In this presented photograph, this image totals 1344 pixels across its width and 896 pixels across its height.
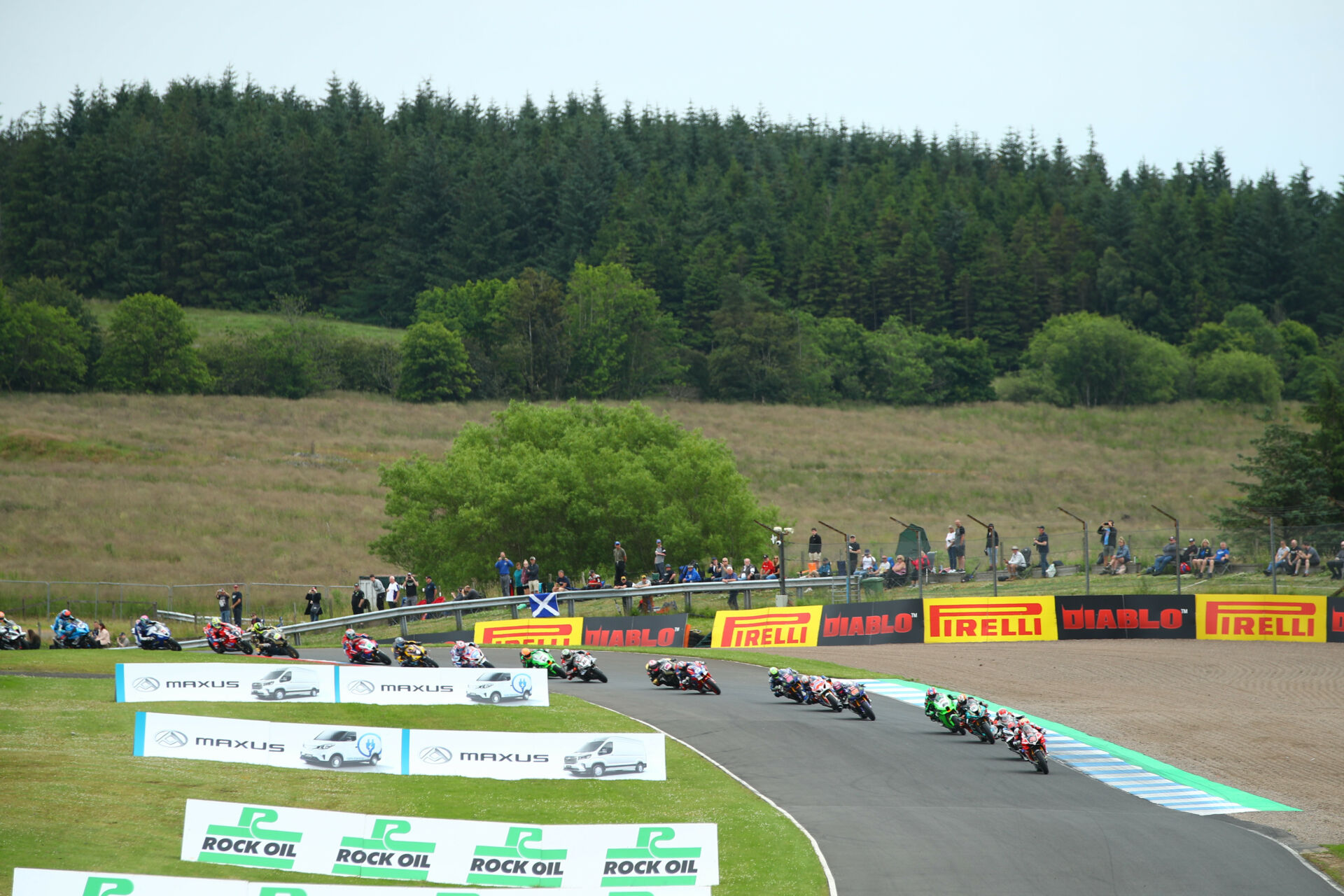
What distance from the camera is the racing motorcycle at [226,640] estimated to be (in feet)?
105

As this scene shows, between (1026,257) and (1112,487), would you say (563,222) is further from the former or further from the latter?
(1112,487)

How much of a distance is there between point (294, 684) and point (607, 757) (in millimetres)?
8320

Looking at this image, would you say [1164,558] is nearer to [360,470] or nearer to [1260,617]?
[1260,617]

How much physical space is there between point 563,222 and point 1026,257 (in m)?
58.7

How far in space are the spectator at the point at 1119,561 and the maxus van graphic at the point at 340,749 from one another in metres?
31.0

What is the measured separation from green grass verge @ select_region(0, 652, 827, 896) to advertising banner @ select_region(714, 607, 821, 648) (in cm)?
1545

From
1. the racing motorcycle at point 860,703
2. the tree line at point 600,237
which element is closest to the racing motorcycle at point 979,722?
the racing motorcycle at point 860,703

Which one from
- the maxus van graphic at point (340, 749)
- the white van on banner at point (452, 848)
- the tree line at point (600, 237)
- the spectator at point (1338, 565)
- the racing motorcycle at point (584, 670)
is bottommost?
the racing motorcycle at point (584, 670)

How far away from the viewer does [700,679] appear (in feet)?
88.0

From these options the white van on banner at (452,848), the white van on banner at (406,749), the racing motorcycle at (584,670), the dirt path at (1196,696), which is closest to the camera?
the white van on banner at (452,848)

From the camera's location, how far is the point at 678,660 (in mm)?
27656

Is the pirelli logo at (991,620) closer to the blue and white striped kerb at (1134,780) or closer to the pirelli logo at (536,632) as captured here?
the pirelli logo at (536,632)

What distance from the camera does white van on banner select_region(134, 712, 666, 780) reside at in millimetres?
16656

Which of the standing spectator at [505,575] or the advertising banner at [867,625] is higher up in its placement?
the standing spectator at [505,575]
